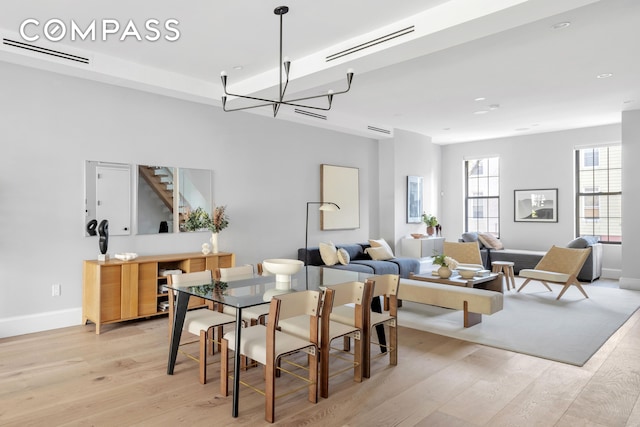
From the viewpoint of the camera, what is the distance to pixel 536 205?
9148 mm

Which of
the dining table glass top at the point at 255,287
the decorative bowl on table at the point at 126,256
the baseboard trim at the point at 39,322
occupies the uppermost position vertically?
the decorative bowl on table at the point at 126,256

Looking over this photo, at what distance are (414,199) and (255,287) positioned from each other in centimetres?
621

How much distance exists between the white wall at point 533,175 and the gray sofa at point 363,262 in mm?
3305

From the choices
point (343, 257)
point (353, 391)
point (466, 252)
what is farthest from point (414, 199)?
point (353, 391)

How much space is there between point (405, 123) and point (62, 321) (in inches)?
247

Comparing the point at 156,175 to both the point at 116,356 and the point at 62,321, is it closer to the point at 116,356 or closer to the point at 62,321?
the point at 62,321

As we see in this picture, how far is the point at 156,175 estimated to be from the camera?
535 cm

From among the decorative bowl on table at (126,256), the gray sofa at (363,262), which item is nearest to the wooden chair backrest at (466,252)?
the gray sofa at (363,262)

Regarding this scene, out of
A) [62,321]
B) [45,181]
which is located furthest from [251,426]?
[45,181]

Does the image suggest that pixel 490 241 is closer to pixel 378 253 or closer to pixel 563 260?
pixel 563 260

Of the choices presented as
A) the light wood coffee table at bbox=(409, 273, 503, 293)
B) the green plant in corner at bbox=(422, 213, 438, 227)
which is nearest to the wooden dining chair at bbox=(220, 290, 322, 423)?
the light wood coffee table at bbox=(409, 273, 503, 293)

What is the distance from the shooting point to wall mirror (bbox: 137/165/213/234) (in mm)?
5254

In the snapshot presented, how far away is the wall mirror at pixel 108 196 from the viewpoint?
190 inches

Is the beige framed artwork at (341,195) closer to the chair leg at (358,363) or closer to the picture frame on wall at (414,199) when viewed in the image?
the picture frame on wall at (414,199)
